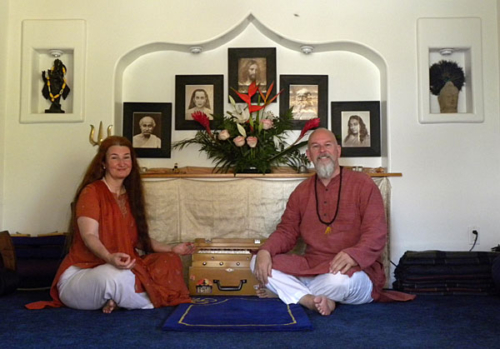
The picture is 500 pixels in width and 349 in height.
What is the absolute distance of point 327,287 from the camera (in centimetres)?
279

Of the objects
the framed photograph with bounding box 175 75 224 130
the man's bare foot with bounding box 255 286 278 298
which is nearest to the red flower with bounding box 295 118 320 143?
the framed photograph with bounding box 175 75 224 130

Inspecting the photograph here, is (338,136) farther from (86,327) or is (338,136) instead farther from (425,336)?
(86,327)

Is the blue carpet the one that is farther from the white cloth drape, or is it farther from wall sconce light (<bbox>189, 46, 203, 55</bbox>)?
wall sconce light (<bbox>189, 46, 203, 55</bbox>)

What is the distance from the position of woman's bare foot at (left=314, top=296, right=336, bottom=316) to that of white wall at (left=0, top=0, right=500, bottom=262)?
1.43 m

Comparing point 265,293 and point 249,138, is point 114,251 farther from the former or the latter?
point 249,138

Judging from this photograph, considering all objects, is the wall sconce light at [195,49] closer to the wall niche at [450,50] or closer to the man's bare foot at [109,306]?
the wall niche at [450,50]

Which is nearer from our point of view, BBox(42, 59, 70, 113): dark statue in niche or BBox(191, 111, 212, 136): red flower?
BBox(191, 111, 212, 136): red flower

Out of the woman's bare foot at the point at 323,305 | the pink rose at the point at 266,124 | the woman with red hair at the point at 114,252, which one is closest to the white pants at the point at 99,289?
the woman with red hair at the point at 114,252

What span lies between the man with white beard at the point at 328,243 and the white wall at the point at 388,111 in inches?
40.5

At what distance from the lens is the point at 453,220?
397cm

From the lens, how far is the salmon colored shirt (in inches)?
115

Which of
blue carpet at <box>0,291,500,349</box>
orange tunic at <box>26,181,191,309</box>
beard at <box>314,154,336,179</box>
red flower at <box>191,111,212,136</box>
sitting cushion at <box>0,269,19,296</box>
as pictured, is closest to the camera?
blue carpet at <box>0,291,500,349</box>

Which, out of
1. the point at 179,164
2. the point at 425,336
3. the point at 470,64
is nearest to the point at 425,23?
the point at 470,64

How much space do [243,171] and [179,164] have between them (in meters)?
0.65
